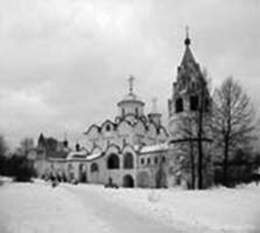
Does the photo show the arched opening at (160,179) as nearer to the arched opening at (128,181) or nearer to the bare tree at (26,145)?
the arched opening at (128,181)

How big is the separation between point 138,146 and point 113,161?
495cm

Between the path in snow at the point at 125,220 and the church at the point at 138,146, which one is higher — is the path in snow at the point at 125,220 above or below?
below

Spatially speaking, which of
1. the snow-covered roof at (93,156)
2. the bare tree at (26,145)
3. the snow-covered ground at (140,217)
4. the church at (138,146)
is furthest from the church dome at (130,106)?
the snow-covered ground at (140,217)

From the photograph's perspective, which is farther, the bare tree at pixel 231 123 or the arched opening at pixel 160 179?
the arched opening at pixel 160 179

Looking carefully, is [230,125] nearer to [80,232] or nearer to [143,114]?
[80,232]

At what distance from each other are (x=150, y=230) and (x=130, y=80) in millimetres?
58284

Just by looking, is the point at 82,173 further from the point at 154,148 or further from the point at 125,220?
the point at 125,220

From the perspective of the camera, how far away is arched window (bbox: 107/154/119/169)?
57.4 meters

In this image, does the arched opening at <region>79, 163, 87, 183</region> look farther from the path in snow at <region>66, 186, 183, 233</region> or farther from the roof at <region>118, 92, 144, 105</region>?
the path in snow at <region>66, 186, 183, 233</region>

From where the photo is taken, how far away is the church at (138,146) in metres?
38.8

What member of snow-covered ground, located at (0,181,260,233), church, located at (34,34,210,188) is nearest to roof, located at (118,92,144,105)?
church, located at (34,34,210,188)

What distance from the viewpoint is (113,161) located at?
58.1 metres

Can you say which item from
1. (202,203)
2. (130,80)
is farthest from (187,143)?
(130,80)

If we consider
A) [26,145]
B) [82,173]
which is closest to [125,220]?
[82,173]
